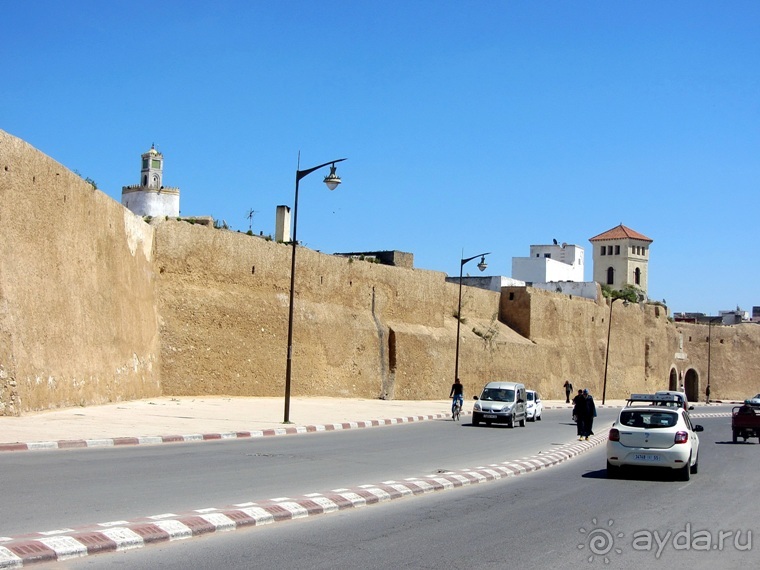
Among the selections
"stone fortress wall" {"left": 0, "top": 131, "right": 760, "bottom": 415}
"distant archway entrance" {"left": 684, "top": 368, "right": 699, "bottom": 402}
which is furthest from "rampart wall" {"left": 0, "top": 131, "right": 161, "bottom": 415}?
"distant archway entrance" {"left": 684, "top": 368, "right": 699, "bottom": 402}

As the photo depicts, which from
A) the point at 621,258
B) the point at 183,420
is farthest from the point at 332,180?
the point at 621,258

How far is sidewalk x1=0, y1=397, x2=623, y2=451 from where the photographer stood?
1662 centimetres

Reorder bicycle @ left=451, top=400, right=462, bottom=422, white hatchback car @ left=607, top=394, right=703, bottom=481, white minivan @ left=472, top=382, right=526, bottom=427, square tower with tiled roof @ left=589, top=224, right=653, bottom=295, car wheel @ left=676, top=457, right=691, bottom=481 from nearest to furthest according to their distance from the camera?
white hatchback car @ left=607, top=394, right=703, bottom=481, car wheel @ left=676, top=457, right=691, bottom=481, white minivan @ left=472, top=382, right=526, bottom=427, bicycle @ left=451, top=400, right=462, bottom=422, square tower with tiled roof @ left=589, top=224, right=653, bottom=295

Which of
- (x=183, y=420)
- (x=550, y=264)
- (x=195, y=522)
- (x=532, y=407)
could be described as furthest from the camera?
(x=550, y=264)

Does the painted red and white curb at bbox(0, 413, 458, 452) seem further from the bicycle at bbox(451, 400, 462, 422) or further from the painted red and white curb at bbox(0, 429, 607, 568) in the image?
the painted red and white curb at bbox(0, 429, 607, 568)

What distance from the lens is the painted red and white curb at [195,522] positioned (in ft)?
24.2

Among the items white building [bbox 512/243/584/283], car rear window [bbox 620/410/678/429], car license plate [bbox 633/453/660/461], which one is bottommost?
car license plate [bbox 633/453/660/461]

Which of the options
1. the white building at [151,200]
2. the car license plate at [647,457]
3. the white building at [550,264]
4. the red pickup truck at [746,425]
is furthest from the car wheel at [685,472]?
the white building at [550,264]

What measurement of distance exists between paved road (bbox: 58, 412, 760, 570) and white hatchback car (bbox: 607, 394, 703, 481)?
1.03m

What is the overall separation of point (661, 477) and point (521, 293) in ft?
141

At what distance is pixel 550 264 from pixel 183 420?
67717 millimetres

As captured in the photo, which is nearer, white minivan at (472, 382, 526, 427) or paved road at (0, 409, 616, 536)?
paved road at (0, 409, 616, 536)

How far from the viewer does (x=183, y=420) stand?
2236 cm

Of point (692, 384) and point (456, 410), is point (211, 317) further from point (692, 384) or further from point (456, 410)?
point (692, 384)
